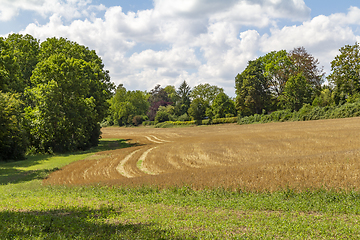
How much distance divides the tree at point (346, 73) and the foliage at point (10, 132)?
54.8 meters

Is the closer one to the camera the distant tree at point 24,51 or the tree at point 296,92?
the distant tree at point 24,51

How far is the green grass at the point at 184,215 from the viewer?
23.4 ft

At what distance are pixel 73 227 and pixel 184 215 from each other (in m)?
3.41

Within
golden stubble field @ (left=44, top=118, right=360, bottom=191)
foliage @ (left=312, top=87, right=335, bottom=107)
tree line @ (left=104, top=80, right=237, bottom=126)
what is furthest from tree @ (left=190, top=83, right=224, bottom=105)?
golden stubble field @ (left=44, top=118, right=360, bottom=191)

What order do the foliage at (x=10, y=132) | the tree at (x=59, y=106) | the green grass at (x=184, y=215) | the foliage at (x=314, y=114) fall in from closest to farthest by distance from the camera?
the green grass at (x=184, y=215), the foliage at (x=10, y=132), the tree at (x=59, y=106), the foliage at (x=314, y=114)

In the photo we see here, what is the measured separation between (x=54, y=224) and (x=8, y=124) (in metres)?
24.6

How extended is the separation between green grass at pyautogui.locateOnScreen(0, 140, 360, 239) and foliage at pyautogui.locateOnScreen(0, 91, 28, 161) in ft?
58.9

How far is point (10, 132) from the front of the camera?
96.4 feet

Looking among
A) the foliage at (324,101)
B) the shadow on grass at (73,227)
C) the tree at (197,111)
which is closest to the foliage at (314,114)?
the foliage at (324,101)

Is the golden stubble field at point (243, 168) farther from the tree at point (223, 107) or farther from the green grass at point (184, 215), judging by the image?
the tree at point (223, 107)

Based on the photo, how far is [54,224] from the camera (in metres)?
7.83

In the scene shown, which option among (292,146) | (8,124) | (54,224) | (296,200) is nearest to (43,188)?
(54,224)

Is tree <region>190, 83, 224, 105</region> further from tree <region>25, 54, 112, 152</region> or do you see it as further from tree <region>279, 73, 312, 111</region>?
tree <region>25, 54, 112, 152</region>

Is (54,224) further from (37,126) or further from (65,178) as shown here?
(37,126)
